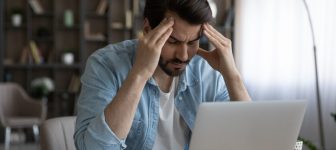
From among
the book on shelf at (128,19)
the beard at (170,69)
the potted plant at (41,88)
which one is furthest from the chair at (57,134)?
the book on shelf at (128,19)

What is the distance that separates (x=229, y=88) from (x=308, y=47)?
14.4 ft

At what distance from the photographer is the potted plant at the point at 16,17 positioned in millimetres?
7133

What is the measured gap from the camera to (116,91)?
1789 mm

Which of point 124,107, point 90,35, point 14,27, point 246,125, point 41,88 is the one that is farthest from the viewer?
point 90,35

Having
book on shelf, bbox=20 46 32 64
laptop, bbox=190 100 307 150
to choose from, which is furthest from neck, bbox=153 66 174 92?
book on shelf, bbox=20 46 32 64

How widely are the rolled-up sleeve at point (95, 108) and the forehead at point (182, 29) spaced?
0.24 meters

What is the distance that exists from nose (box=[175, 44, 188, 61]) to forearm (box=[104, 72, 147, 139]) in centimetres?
17

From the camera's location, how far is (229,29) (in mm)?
7449

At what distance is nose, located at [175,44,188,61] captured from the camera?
69.1 inches

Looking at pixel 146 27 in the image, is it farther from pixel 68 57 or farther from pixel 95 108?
pixel 68 57

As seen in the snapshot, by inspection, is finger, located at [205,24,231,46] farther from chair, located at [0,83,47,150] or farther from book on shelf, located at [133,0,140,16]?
book on shelf, located at [133,0,140,16]

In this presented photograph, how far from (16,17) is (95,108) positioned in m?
5.79

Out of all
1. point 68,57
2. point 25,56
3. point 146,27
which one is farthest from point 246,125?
point 25,56

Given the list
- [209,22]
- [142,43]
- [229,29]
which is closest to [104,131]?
[142,43]
